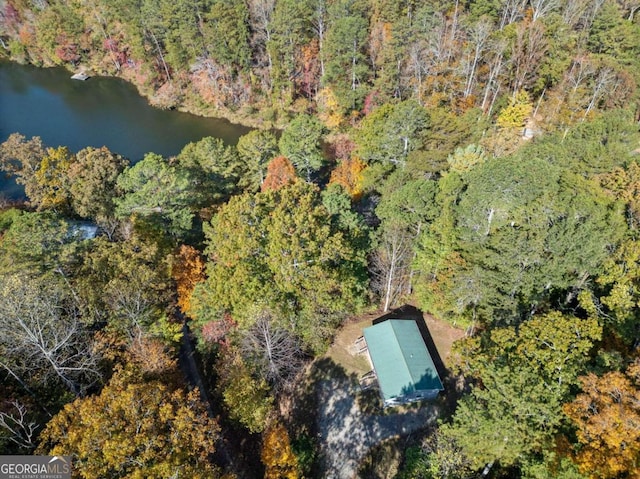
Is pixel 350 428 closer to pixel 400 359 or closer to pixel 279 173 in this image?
pixel 400 359

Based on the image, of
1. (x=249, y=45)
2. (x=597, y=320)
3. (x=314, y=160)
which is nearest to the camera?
(x=597, y=320)

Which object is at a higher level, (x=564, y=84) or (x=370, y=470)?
(x=564, y=84)

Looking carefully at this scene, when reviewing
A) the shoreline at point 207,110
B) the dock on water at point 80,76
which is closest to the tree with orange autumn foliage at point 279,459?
the shoreline at point 207,110

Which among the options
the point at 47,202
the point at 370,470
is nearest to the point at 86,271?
the point at 47,202

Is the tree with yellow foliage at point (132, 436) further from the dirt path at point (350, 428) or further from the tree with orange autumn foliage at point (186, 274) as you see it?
the tree with orange autumn foliage at point (186, 274)

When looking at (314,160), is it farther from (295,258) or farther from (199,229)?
(295,258)

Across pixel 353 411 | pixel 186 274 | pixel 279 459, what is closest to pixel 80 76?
pixel 186 274
